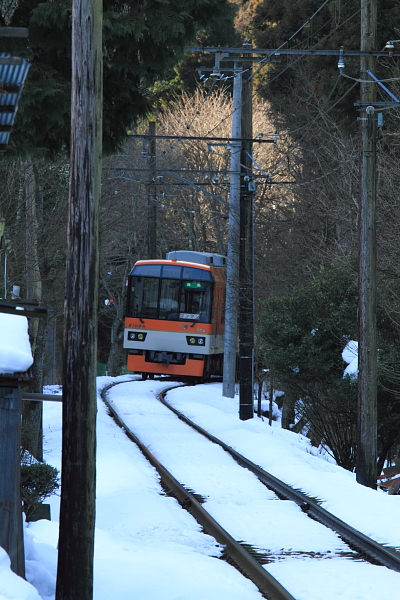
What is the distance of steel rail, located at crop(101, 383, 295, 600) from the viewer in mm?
7832

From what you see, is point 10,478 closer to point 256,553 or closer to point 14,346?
point 14,346

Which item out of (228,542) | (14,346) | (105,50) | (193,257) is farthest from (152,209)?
(14,346)

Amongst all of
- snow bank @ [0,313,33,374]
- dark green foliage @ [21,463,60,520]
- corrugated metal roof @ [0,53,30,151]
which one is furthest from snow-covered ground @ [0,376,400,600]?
corrugated metal roof @ [0,53,30,151]

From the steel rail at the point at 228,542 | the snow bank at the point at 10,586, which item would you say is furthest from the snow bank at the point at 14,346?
the steel rail at the point at 228,542

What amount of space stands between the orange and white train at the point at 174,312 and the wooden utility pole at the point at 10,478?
68.0ft

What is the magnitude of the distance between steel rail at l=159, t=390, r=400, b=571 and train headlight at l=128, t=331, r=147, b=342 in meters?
11.2

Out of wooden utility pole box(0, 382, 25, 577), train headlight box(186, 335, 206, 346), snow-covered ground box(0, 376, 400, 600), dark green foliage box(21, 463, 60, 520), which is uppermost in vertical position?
wooden utility pole box(0, 382, 25, 577)

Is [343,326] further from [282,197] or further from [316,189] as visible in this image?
[282,197]

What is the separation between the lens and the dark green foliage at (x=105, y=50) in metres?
10.5

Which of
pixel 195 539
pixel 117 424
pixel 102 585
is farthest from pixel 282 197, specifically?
pixel 102 585

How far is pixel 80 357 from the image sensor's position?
6973mm

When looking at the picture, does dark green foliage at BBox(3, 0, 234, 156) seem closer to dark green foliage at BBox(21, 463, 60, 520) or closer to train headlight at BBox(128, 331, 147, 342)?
dark green foliage at BBox(21, 463, 60, 520)

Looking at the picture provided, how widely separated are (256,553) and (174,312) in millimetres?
18402

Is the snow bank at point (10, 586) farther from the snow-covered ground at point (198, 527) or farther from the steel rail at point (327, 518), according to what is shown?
the steel rail at point (327, 518)
